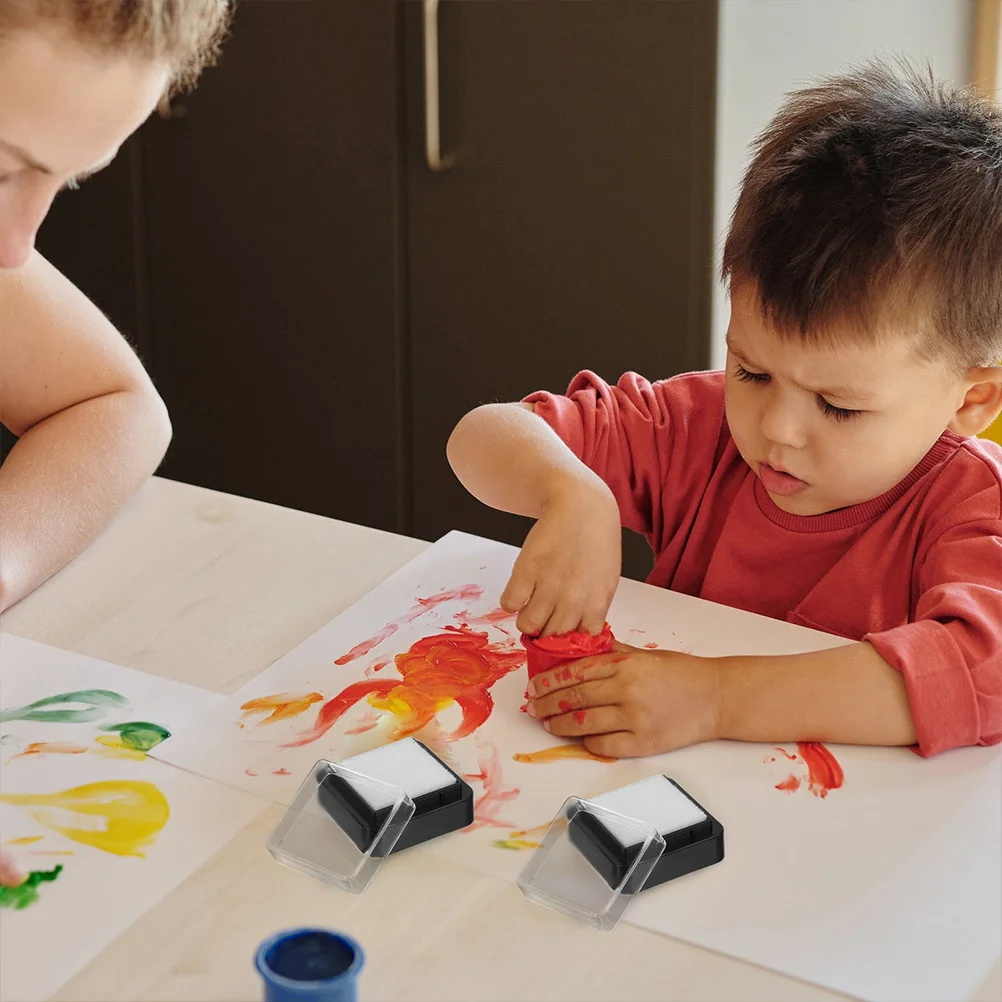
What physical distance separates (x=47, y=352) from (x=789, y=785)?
720 millimetres

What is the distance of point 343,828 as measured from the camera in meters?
0.77

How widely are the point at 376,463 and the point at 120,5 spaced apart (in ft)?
4.86

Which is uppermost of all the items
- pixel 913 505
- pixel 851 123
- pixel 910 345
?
pixel 851 123

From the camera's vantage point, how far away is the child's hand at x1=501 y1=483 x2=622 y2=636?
93 cm

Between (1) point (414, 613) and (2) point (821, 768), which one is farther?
(1) point (414, 613)

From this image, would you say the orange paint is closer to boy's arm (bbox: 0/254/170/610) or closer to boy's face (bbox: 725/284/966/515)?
boy's face (bbox: 725/284/966/515)

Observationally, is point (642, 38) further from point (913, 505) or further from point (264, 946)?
point (264, 946)

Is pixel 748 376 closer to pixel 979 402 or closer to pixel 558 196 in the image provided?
pixel 979 402

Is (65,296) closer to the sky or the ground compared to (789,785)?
closer to the sky

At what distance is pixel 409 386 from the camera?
2182 millimetres

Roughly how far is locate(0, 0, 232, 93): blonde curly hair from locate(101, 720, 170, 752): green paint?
41 cm

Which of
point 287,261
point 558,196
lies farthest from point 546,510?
point 287,261

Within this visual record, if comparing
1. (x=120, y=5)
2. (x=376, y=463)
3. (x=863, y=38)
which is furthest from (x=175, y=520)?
(x=863, y=38)

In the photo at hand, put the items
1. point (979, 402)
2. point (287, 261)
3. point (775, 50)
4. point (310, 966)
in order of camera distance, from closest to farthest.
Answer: point (310, 966), point (979, 402), point (775, 50), point (287, 261)
